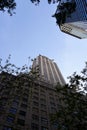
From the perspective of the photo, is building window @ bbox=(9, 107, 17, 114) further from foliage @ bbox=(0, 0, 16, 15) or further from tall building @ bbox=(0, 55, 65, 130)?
foliage @ bbox=(0, 0, 16, 15)

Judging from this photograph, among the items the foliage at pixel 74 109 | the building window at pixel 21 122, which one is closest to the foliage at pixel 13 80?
the foliage at pixel 74 109

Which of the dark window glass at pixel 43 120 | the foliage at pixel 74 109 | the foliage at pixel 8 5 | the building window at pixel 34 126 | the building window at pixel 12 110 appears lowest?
the building window at pixel 34 126

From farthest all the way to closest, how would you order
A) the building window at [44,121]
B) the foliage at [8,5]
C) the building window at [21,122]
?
the building window at [44,121], the building window at [21,122], the foliage at [8,5]

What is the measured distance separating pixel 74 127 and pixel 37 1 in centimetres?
1489

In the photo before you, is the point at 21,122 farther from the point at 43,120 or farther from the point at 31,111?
the point at 43,120

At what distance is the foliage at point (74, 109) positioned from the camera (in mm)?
23797

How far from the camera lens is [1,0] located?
47.2 feet

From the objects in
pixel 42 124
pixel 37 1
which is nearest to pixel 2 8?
pixel 37 1

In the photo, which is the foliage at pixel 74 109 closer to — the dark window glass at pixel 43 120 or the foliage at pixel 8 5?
the foliage at pixel 8 5

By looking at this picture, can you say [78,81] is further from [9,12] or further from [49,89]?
[49,89]

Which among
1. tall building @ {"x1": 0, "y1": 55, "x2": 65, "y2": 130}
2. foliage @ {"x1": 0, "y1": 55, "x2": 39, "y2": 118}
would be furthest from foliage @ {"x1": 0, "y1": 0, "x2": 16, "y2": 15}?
tall building @ {"x1": 0, "y1": 55, "x2": 65, "y2": 130}

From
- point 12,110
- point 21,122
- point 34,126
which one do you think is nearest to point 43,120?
point 34,126

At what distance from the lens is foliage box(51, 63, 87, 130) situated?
23.8 m

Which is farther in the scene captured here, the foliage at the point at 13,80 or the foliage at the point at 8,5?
the foliage at the point at 13,80
